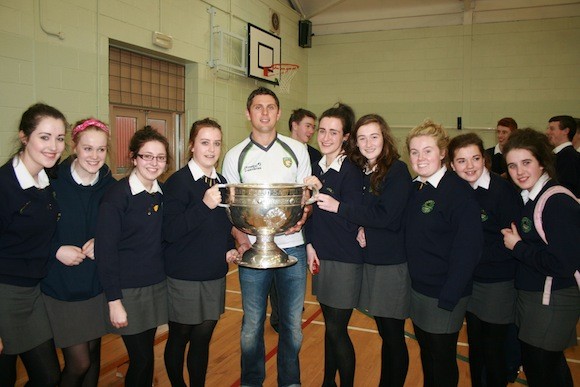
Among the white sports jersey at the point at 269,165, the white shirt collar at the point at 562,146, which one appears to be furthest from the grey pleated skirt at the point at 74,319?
the white shirt collar at the point at 562,146

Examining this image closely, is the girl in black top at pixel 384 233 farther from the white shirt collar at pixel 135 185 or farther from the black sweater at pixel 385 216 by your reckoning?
the white shirt collar at pixel 135 185

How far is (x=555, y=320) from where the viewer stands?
1755 millimetres

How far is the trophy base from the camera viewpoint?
69.6 inches

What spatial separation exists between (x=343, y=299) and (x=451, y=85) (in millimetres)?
7272

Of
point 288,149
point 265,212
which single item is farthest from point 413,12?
point 265,212

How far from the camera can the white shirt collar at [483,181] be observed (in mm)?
2066

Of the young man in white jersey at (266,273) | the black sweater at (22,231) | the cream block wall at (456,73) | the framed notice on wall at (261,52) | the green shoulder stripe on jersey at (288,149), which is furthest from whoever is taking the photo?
the cream block wall at (456,73)

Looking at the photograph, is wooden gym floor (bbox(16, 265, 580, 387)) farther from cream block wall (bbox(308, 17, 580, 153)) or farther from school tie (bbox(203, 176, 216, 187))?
cream block wall (bbox(308, 17, 580, 153))

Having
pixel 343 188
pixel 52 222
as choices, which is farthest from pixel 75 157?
pixel 343 188

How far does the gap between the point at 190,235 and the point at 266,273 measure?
452 millimetres

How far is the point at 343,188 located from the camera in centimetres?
204

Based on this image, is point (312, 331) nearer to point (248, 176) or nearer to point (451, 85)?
point (248, 176)

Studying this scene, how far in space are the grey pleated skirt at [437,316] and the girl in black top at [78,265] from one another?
1.35 metres

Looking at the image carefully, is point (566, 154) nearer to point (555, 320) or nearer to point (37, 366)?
point (555, 320)
